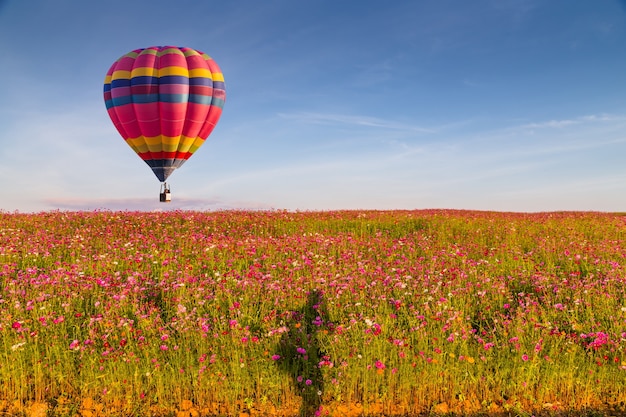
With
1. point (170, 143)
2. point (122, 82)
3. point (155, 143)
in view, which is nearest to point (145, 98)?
point (122, 82)

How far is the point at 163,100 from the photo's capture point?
1786 cm

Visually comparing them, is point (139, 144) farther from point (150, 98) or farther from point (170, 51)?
point (170, 51)

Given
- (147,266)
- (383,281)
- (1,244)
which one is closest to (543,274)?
(383,281)

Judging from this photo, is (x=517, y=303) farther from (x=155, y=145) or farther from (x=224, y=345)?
(x=155, y=145)

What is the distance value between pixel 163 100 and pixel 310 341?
14.5m

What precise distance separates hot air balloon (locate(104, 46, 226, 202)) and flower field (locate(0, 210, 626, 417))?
32.4 feet

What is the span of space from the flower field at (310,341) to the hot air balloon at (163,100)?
9861 mm

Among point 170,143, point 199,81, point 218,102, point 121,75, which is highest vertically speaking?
point 121,75

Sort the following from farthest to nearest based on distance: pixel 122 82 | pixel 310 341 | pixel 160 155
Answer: pixel 160 155 < pixel 122 82 < pixel 310 341

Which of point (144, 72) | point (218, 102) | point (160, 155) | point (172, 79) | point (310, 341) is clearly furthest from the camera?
point (218, 102)

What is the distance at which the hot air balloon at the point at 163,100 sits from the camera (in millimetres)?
17906

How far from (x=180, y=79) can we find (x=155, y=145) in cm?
310

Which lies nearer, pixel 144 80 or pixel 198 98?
pixel 144 80

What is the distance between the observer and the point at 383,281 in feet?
27.0
